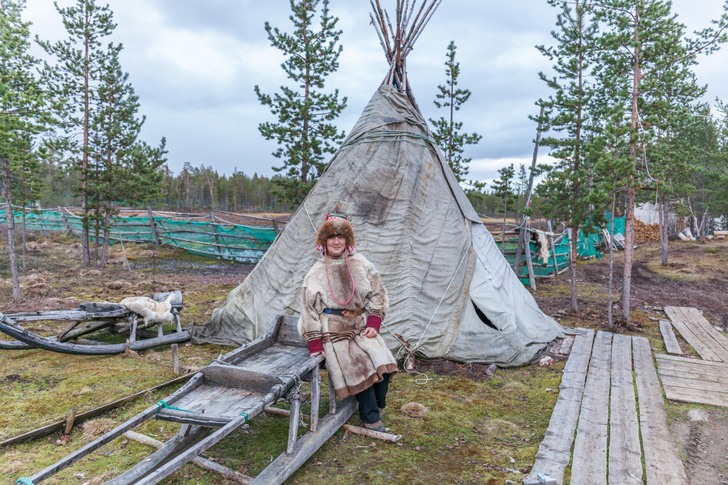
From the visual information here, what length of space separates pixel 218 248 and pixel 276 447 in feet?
39.7

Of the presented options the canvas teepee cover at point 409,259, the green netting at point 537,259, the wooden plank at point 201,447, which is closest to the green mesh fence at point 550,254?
the green netting at point 537,259

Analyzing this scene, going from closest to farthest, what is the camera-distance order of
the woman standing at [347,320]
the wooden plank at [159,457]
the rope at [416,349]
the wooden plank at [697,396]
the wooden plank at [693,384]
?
1. the wooden plank at [159,457]
2. the woman standing at [347,320]
3. the wooden plank at [697,396]
4. the wooden plank at [693,384]
5. the rope at [416,349]

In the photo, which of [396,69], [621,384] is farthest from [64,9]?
[621,384]

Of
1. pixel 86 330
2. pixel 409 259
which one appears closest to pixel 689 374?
pixel 409 259

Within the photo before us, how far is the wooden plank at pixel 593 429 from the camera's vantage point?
A: 2943 millimetres

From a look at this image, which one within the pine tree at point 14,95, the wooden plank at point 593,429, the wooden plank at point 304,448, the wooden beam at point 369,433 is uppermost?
the pine tree at point 14,95

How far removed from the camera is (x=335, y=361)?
3.37 metres

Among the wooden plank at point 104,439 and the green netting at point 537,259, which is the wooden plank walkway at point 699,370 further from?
the wooden plank at point 104,439

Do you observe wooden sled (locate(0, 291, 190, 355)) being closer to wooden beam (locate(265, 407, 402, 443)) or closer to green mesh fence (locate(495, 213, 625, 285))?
wooden beam (locate(265, 407, 402, 443))

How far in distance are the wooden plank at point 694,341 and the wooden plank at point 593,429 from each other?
1632mm

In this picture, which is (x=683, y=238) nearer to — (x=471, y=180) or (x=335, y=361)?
(x=471, y=180)

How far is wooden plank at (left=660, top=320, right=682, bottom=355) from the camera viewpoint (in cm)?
590

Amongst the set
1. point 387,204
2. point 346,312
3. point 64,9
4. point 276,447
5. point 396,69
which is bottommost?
point 276,447

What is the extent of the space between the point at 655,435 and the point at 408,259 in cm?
314
